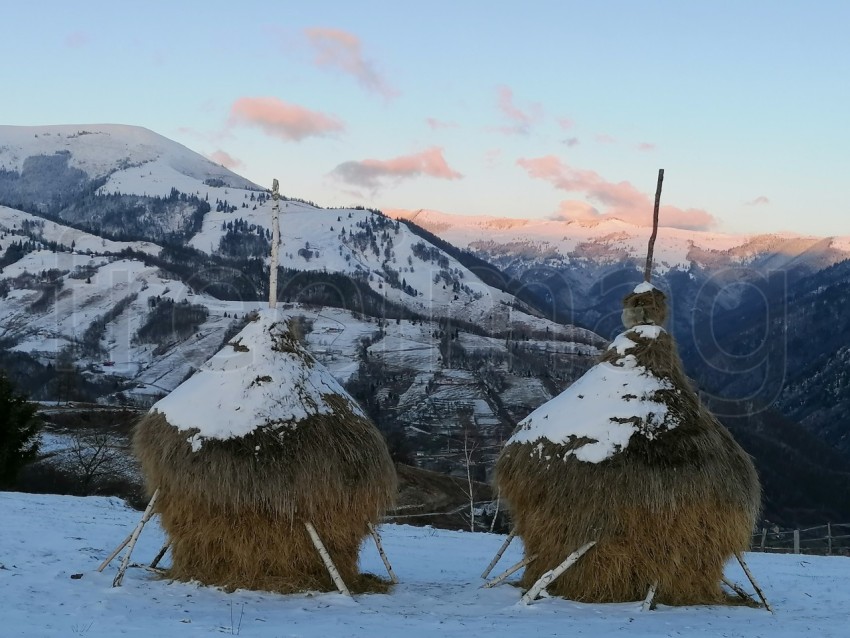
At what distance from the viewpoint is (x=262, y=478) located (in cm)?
1123

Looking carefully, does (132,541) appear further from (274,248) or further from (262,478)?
(274,248)

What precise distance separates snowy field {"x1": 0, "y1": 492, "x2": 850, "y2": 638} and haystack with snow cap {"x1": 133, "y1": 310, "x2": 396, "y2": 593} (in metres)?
0.51

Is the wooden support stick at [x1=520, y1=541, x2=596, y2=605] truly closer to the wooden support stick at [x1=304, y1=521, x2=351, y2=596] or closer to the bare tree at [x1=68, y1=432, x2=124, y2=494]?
the wooden support stick at [x1=304, y1=521, x2=351, y2=596]

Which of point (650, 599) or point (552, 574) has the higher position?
point (552, 574)

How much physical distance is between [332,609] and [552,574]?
10.2 ft

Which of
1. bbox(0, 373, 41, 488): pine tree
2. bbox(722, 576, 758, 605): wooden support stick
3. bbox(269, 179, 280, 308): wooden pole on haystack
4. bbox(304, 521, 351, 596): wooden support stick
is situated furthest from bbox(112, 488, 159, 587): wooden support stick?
bbox(0, 373, 41, 488): pine tree

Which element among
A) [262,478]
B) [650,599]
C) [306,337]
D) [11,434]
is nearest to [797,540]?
[650,599]

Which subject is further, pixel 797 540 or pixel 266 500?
pixel 797 540

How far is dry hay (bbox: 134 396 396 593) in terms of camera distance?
444 inches

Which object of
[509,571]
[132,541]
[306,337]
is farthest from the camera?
[306,337]

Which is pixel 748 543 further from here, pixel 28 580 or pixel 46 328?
pixel 46 328

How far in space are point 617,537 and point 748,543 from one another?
2215 mm

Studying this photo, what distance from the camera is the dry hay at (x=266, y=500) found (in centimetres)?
1128

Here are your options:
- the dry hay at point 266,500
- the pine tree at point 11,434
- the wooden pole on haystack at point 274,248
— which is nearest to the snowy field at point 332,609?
the dry hay at point 266,500
